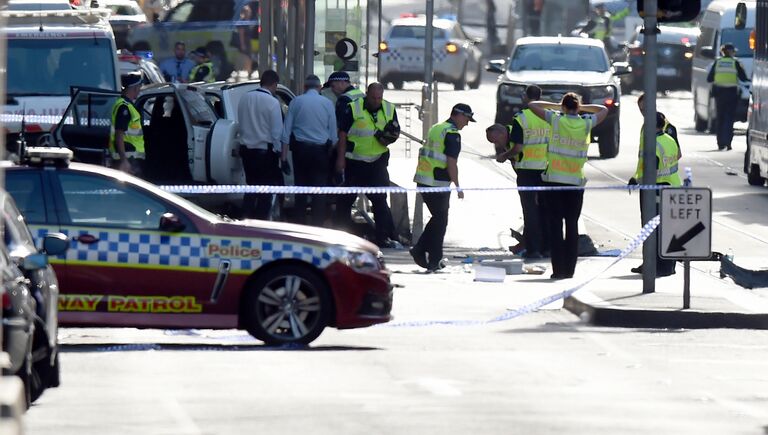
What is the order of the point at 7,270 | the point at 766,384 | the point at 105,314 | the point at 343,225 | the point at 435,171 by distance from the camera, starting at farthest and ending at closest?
the point at 343,225, the point at 435,171, the point at 105,314, the point at 766,384, the point at 7,270

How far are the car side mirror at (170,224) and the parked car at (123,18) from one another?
25.9m

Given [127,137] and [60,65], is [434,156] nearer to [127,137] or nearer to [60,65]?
[127,137]

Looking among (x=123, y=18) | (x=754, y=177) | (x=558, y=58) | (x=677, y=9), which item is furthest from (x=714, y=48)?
(x=677, y=9)

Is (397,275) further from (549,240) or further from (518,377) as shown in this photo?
(518,377)

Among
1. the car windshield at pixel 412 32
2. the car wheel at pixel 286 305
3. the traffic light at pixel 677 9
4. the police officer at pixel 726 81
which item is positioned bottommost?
the car windshield at pixel 412 32

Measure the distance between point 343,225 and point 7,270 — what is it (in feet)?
33.8

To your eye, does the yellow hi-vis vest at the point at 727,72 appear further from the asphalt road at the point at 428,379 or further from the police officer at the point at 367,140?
the asphalt road at the point at 428,379

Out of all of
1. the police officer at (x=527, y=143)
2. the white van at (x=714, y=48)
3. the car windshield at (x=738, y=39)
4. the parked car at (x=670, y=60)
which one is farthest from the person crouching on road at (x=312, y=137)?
the parked car at (x=670, y=60)

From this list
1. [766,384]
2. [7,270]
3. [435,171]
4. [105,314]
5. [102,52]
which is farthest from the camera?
[102,52]

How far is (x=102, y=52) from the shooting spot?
2395cm

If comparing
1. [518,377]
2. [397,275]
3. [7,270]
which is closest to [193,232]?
[518,377]

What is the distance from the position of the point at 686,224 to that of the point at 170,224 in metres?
4.37

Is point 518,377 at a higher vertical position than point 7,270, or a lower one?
lower

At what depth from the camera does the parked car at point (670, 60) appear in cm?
4662
